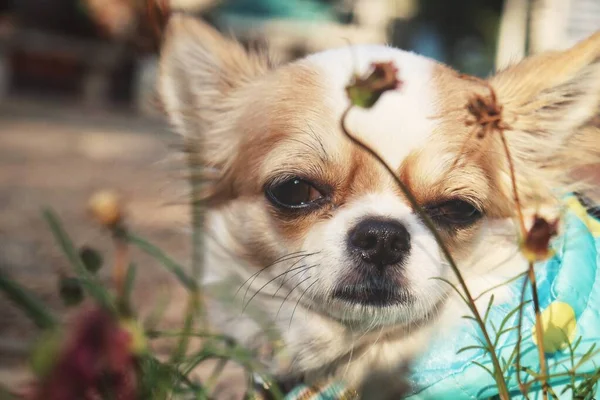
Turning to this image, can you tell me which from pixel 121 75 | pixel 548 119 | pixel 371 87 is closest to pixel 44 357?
pixel 371 87

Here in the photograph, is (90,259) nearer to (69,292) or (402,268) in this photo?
(69,292)

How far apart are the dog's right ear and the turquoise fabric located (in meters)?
0.75

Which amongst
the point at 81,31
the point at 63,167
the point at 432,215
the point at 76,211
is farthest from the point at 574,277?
the point at 81,31

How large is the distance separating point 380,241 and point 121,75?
486 inches

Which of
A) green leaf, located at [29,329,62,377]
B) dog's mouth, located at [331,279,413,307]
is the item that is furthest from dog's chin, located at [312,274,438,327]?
green leaf, located at [29,329,62,377]

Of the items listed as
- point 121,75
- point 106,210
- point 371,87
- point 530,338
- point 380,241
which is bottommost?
point 121,75

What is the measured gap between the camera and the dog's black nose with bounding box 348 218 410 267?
4.39 ft

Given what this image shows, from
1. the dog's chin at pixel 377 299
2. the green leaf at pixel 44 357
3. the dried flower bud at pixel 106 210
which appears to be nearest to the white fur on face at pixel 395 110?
the dog's chin at pixel 377 299

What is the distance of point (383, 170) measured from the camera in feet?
4.70

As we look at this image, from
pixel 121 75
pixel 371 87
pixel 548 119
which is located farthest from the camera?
pixel 121 75

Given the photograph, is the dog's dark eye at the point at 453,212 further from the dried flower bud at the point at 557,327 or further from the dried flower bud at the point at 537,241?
the dried flower bud at the point at 537,241

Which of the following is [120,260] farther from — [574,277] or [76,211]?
[76,211]

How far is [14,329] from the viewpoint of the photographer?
2.15m

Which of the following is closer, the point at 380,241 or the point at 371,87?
the point at 371,87
